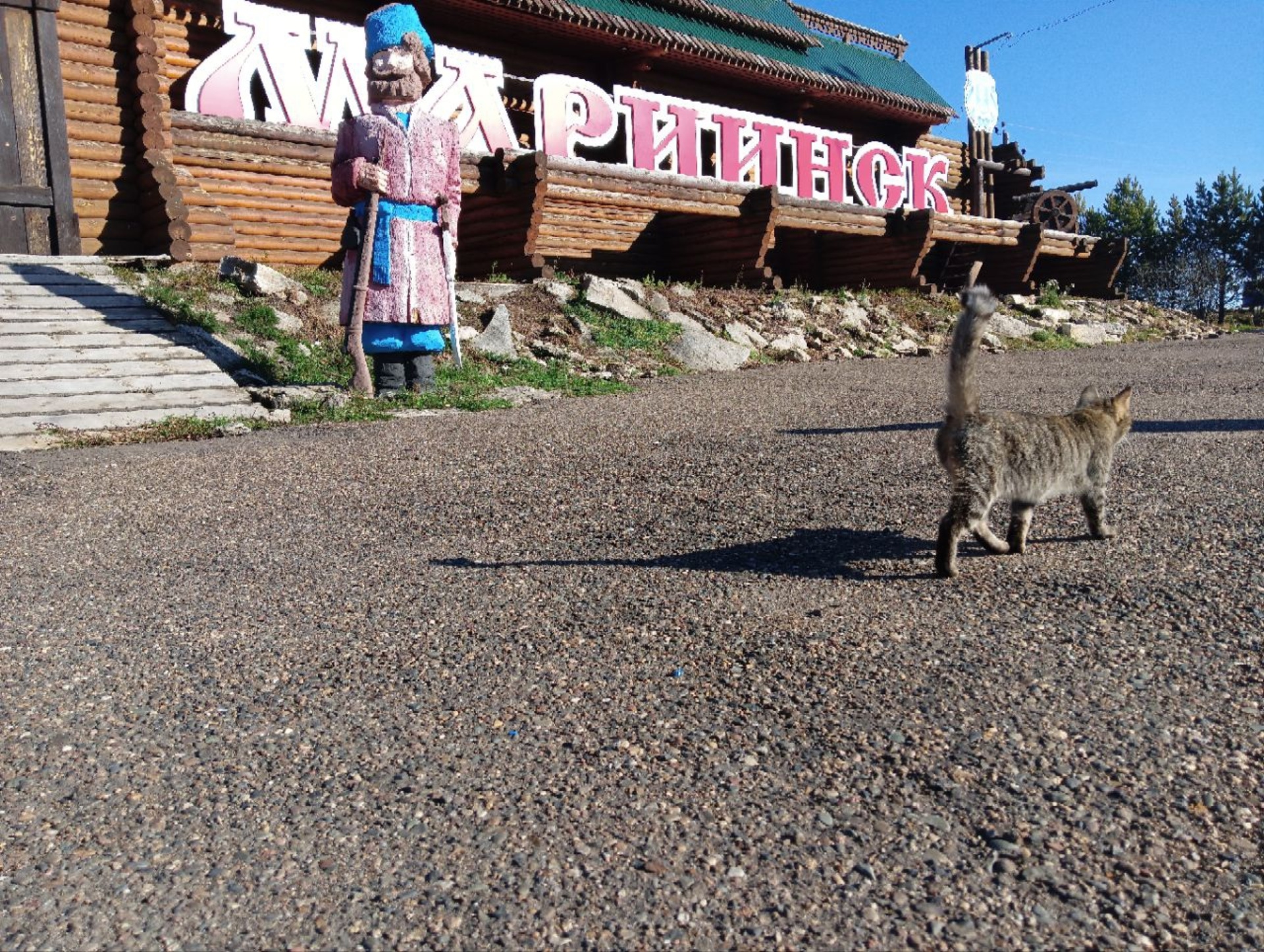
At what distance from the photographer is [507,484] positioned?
5234mm

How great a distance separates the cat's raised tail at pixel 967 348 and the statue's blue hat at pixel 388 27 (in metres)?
6.28

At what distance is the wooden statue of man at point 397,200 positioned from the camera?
7902 mm

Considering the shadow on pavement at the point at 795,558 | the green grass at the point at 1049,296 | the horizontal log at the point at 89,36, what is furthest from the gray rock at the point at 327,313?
the green grass at the point at 1049,296

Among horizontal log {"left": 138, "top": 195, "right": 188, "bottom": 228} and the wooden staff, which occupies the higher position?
horizontal log {"left": 138, "top": 195, "right": 188, "bottom": 228}

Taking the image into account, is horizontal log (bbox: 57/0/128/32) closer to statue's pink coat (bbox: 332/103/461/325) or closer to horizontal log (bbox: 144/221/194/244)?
horizontal log (bbox: 144/221/194/244)

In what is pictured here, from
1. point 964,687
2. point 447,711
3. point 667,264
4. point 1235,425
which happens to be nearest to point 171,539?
point 447,711

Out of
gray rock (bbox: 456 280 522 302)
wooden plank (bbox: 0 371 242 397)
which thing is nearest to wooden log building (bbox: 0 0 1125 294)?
gray rock (bbox: 456 280 522 302)

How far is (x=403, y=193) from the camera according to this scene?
7957 millimetres

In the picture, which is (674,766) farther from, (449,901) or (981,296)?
(981,296)

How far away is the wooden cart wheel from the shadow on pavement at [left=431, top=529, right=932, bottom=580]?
2034 cm

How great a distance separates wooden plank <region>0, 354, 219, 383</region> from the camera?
24.0ft

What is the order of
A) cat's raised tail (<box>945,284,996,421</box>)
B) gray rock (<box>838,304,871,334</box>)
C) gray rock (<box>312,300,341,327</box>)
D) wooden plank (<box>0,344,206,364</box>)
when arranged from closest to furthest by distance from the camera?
cat's raised tail (<box>945,284,996,421</box>)
wooden plank (<box>0,344,206,364</box>)
gray rock (<box>312,300,341,327</box>)
gray rock (<box>838,304,871,334</box>)

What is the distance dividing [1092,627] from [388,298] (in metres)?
6.27

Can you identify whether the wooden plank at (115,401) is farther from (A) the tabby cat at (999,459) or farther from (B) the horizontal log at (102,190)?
(A) the tabby cat at (999,459)
